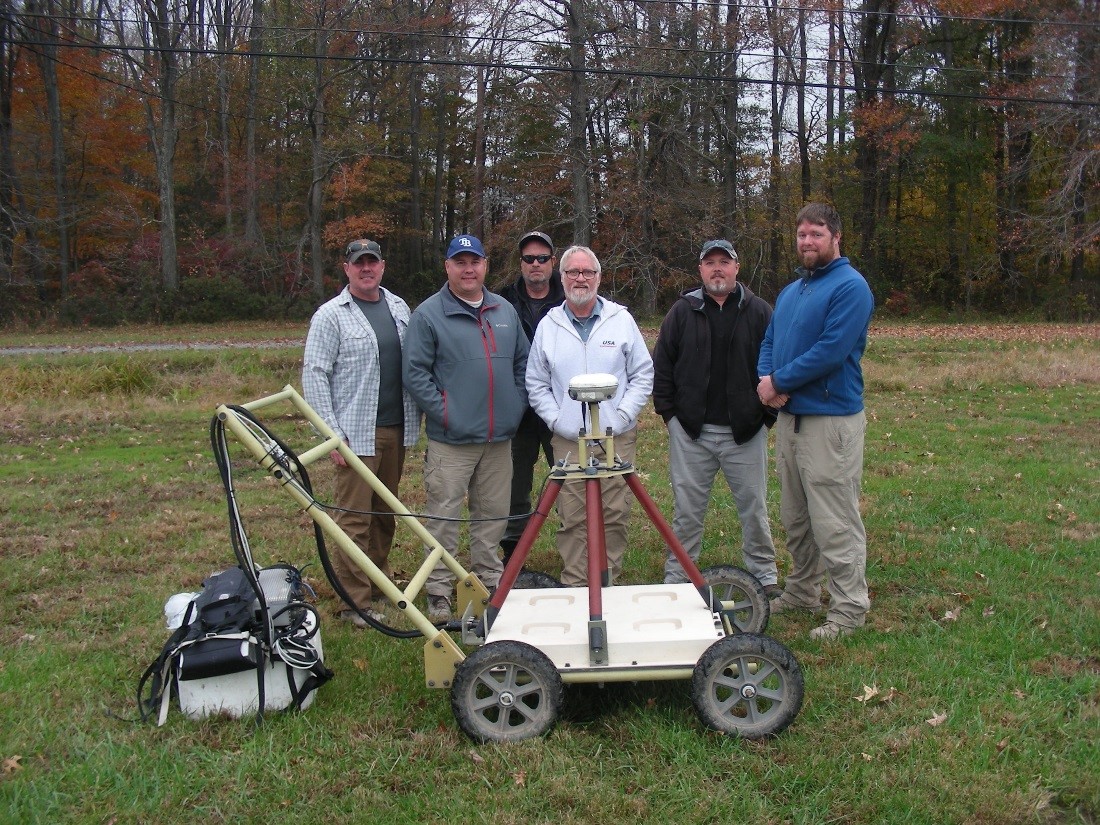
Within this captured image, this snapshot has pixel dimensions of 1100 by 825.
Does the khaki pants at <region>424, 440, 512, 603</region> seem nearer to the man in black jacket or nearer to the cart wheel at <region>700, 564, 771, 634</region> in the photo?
the man in black jacket

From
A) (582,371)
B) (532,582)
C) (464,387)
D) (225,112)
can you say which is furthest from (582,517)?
(225,112)

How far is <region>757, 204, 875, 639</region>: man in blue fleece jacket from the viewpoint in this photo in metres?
5.06

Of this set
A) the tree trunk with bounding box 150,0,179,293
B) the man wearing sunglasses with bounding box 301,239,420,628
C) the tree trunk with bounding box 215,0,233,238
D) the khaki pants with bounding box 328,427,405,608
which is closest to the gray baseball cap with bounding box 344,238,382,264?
the man wearing sunglasses with bounding box 301,239,420,628

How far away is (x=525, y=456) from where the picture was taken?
21.5 feet

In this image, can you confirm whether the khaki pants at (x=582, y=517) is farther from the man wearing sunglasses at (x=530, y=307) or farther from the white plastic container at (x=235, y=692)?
the white plastic container at (x=235, y=692)

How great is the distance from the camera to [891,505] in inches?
316

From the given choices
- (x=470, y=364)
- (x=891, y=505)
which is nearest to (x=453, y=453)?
(x=470, y=364)

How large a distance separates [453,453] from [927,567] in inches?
133

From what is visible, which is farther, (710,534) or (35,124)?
(35,124)

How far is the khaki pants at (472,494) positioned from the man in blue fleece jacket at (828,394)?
1726 millimetres

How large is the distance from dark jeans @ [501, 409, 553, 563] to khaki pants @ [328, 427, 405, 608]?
0.85 meters

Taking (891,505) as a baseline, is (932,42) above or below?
above

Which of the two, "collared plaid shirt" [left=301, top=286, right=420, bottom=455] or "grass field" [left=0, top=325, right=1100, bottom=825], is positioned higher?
"collared plaid shirt" [left=301, top=286, right=420, bottom=455]

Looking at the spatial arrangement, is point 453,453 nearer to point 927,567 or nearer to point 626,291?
point 927,567
